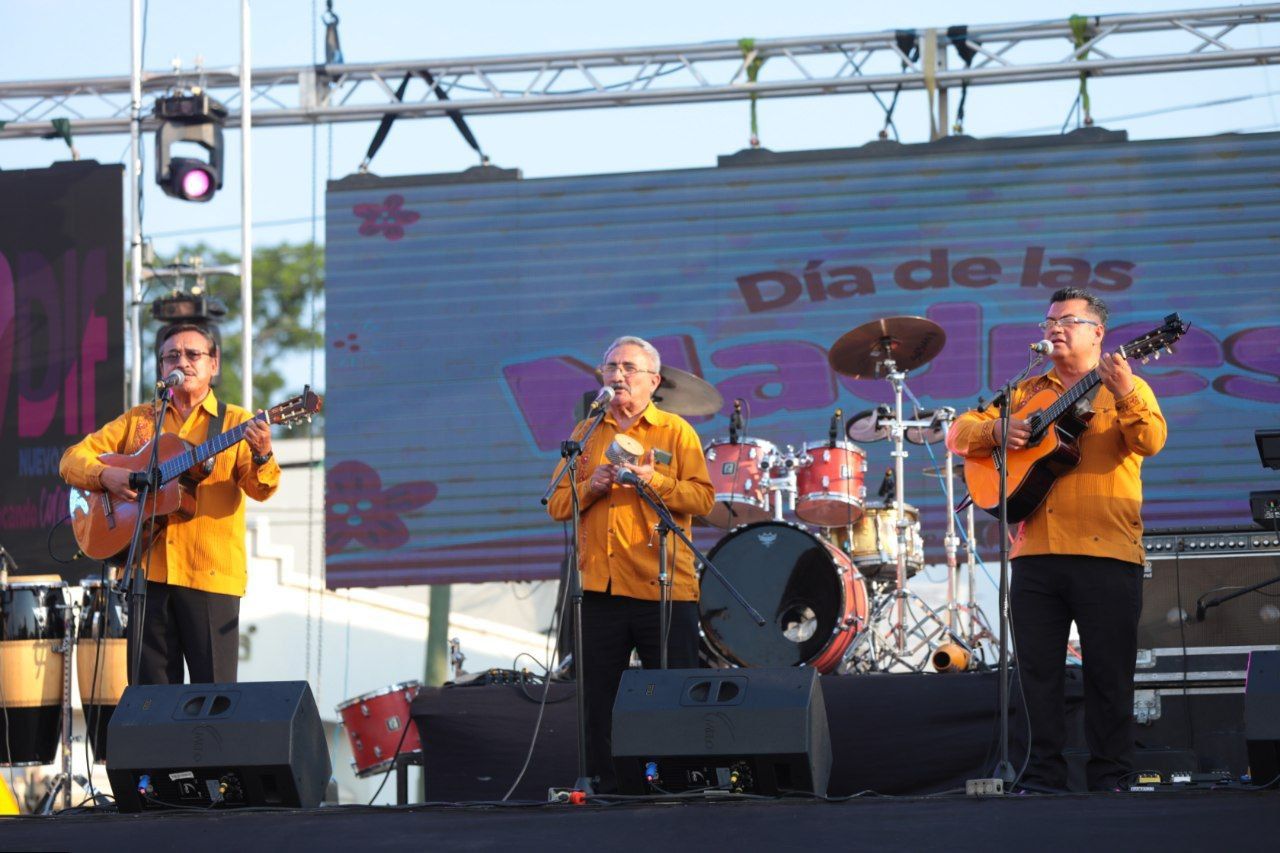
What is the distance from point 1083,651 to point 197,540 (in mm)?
3101

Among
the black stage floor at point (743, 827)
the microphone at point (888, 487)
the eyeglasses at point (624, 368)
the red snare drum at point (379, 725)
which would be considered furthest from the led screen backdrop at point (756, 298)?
the black stage floor at point (743, 827)

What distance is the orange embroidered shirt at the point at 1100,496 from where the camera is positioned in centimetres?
542

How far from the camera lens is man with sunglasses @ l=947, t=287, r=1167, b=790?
543cm

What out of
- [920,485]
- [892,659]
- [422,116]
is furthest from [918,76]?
[892,659]

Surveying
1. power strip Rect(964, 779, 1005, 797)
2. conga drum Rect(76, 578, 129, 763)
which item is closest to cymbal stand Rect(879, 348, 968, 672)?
power strip Rect(964, 779, 1005, 797)

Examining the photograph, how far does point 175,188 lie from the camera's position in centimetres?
985

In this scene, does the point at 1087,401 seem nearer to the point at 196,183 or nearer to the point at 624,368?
the point at 624,368

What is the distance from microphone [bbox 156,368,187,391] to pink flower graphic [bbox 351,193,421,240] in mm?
4903

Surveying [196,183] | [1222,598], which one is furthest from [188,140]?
[1222,598]

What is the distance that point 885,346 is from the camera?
8.38 metres

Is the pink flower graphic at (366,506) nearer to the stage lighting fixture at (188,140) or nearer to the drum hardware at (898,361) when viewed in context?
the stage lighting fixture at (188,140)

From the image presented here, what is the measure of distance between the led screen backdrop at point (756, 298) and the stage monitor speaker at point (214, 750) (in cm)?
516

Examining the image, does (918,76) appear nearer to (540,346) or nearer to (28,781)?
Answer: (540,346)

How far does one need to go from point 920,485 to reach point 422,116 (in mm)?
3938
